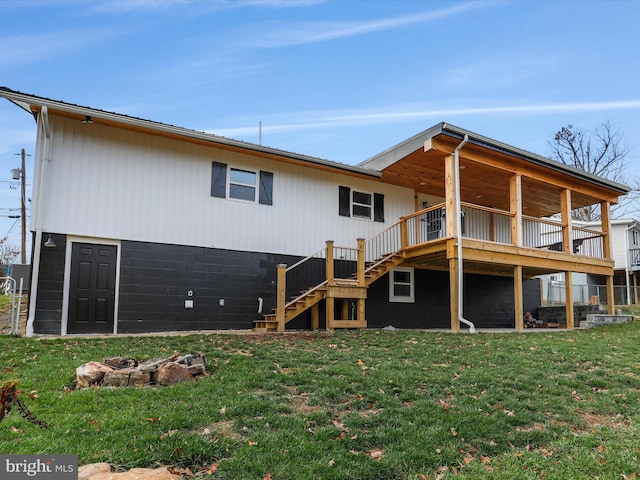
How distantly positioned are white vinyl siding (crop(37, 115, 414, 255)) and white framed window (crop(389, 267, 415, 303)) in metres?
1.69

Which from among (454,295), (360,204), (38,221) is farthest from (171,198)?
(454,295)

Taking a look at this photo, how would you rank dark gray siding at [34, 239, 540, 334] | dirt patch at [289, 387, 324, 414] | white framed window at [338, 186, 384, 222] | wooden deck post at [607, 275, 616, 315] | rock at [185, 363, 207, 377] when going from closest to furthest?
dirt patch at [289, 387, 324, 414], rock at [185, 363, 207, 377], dark gray siding at [34, 239, 540, 334], white framed window at [338, 186, 384, 222], wooden deck post at [607, 275, 616, 315]

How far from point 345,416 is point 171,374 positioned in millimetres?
1935

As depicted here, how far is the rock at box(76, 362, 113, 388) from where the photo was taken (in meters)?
4.60

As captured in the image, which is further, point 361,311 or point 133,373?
point 361,311

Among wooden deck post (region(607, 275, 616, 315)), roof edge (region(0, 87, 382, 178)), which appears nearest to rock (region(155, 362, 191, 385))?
roof edge (region(0, 87, 382, 178))

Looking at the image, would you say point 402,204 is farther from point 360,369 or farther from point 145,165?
point 360,369

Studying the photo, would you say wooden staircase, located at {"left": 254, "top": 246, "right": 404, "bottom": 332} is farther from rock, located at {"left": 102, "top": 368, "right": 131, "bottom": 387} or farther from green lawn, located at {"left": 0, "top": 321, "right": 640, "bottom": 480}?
rock, located at {"left": 102, "top": 368, "right": 131, "bottom": 387}

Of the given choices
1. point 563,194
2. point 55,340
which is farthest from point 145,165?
point 563,194

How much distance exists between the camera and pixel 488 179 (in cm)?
1295

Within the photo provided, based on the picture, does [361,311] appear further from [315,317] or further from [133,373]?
[133,373]

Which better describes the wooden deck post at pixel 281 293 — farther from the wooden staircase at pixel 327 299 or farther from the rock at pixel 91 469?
the rock at pixel 91 469

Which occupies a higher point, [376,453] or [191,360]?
[191,360]

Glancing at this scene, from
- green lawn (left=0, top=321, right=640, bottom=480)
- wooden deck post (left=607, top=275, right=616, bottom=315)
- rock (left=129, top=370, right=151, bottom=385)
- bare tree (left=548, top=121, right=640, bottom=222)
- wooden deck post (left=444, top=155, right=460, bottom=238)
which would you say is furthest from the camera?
bare tree (left=548, top=121, right=640, bottom=222)
